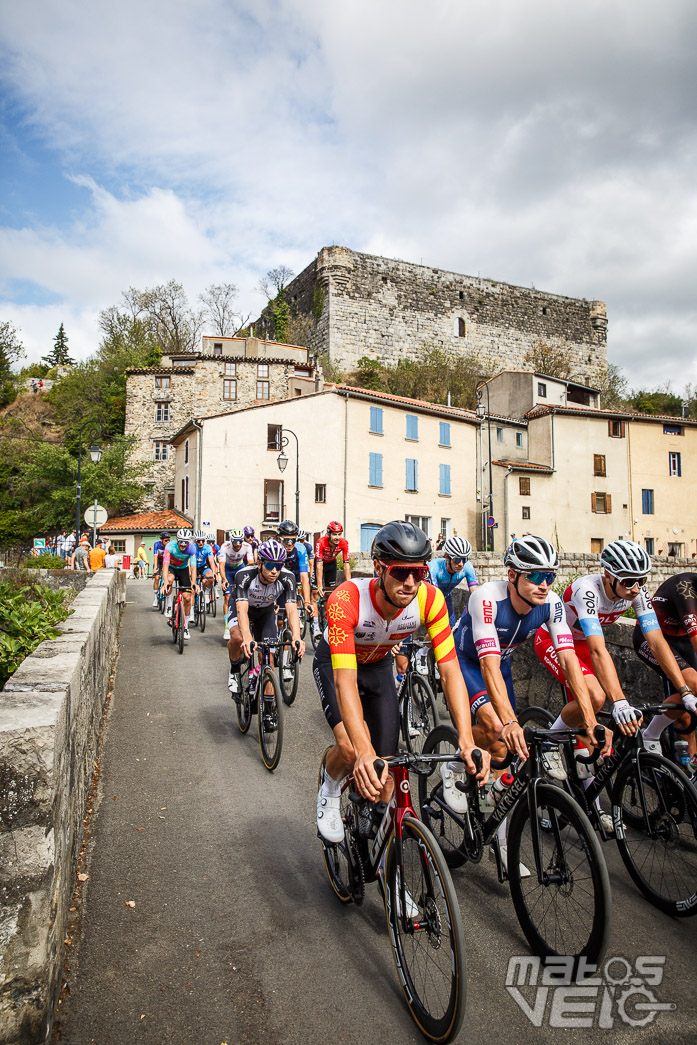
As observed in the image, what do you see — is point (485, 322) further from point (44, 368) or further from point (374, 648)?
point (374, 648)

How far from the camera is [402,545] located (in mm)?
3197

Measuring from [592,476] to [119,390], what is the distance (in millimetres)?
35907

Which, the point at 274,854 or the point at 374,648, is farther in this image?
the point at 274,854

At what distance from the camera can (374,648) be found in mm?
3596

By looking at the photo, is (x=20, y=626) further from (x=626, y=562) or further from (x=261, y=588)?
(x=626, y=562)

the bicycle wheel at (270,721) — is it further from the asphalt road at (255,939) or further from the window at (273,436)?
the window at (273,436)

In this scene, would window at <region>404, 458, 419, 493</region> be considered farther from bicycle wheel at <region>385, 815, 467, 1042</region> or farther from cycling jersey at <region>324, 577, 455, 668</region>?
bicycle wheel at <region>385, 815, 467, 1042</region>

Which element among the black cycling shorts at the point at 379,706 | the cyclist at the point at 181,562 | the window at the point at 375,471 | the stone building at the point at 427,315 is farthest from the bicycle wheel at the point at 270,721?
the stone building at the point at 427,315

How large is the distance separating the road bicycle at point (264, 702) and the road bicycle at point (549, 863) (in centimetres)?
235

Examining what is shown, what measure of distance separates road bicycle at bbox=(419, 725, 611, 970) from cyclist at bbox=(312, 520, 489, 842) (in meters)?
0.38

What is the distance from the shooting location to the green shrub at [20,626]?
507 centimetres

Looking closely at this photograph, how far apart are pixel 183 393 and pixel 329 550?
4063 centimetres

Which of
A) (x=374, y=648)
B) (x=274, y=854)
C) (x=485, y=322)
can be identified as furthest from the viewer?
(x=485, y=322)

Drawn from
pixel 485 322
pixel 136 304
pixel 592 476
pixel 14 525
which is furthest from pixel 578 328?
pixel 14 525
